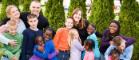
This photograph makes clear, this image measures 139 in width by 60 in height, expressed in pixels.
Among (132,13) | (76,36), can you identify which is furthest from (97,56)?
(132,13)

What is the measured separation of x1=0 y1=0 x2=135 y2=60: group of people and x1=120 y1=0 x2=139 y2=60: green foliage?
2.24 meters

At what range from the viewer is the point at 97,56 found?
951 cm

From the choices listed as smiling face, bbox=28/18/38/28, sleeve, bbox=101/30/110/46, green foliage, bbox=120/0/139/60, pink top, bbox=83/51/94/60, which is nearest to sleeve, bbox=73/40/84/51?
pink top, bbox=83/51/94/60

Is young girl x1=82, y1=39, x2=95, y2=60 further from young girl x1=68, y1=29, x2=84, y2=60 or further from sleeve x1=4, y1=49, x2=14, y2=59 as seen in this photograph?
sleeve x1=4, y1=49, x2=14, y2=59

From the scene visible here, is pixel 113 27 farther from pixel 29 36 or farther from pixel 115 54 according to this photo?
pixel 29 36

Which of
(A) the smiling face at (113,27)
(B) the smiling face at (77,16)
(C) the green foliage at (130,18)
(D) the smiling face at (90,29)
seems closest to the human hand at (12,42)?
(B) the smiling face at (77,16)

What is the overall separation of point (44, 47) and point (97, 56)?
3.61 feet

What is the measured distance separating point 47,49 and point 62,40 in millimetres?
510

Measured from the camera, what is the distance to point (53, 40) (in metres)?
9.60

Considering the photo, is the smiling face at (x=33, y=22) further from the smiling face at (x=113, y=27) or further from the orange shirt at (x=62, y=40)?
the smiling face at (x=113, y=27)

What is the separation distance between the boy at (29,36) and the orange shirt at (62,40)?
64 cm

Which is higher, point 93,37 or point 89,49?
point 93,37

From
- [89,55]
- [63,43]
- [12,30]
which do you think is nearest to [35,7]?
[12,30]

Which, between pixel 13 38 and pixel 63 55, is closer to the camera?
pixel 13 38
